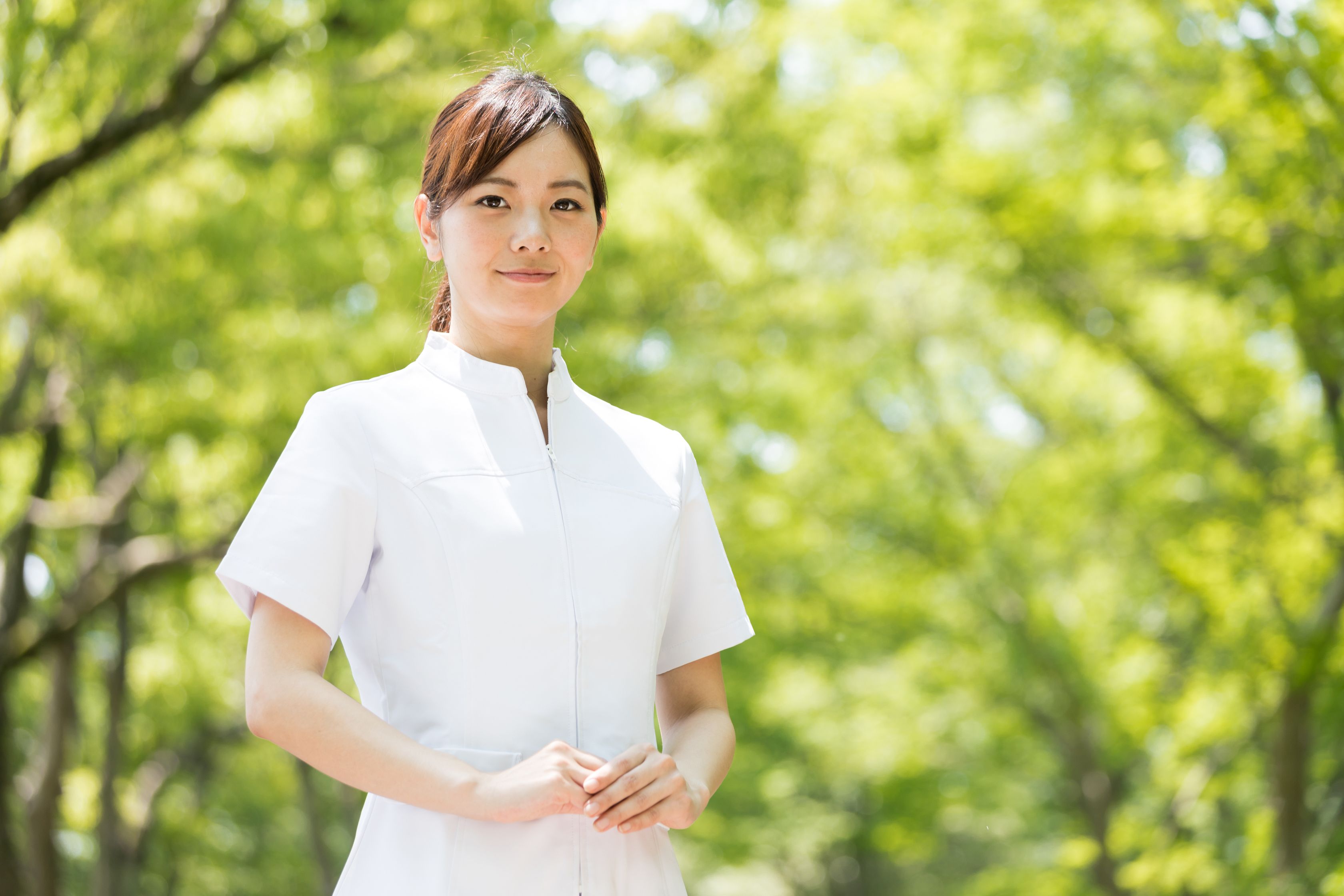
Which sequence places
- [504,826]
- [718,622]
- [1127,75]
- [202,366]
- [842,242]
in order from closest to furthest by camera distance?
[504,826], [718,622], [202,366], [1127,75], [842,242]

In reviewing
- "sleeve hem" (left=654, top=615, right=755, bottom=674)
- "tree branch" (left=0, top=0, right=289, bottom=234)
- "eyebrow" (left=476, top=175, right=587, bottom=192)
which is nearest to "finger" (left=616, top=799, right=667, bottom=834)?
"sleeve hem" (left=654, top=615, right=755, bottom=674)

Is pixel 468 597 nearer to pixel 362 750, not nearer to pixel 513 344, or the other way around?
pixel 362 750

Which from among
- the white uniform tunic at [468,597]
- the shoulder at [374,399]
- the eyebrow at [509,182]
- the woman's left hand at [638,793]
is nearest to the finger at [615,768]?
the woman's left hand at [638,793]

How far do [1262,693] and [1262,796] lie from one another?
2794 millimetres

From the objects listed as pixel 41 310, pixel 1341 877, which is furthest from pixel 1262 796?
pixel 41 310

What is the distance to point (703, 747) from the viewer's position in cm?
158

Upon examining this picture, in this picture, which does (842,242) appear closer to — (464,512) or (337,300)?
(337,300)

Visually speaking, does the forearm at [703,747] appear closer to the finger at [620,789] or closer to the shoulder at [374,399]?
the finger at [620,789]

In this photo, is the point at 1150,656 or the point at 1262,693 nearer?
the point at 1262,693

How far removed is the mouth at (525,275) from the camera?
154 cm

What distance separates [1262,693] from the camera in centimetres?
700

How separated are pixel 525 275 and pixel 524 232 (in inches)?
2.1

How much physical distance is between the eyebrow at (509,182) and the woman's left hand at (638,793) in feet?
2.22

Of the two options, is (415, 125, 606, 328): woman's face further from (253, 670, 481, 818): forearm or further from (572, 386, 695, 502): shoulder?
(253, 670, 481, 818): forearm
